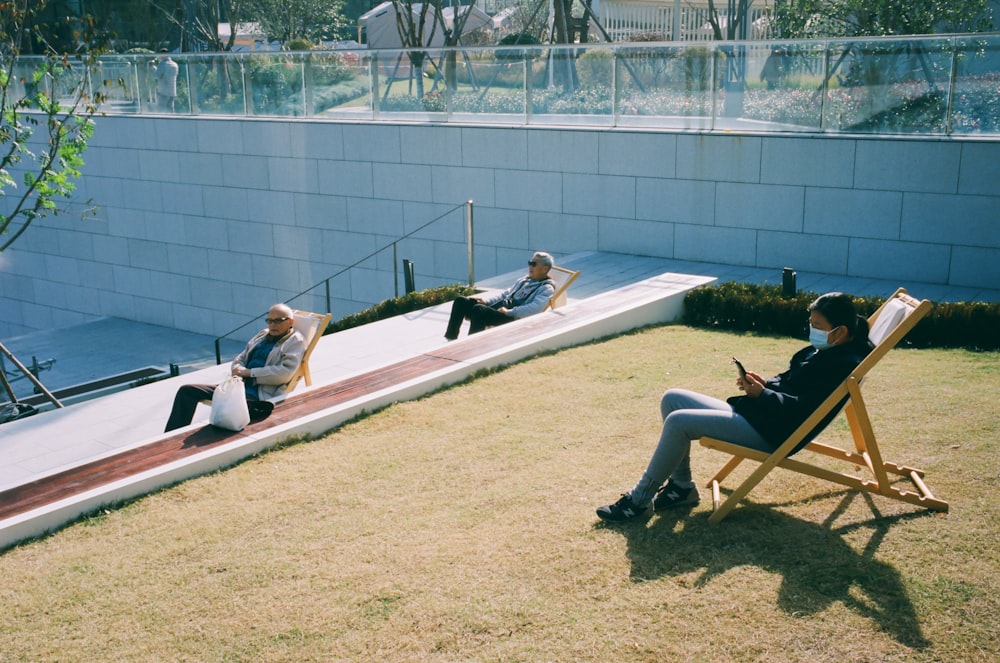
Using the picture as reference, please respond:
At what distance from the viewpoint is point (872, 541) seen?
482 cm

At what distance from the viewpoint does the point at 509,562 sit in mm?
4762

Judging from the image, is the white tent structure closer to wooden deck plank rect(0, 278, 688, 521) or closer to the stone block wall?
the stone block wall

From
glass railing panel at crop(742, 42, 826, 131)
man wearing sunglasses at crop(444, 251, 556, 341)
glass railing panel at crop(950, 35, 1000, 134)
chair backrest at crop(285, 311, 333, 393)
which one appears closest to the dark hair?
chair backrest at crop(285, 311, 333, 393)

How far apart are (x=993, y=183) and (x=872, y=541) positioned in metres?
8.04

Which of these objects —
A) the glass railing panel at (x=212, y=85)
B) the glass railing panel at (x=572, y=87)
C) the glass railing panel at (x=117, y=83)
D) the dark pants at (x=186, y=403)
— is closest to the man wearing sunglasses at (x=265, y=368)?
the dark pants at (x=186, y=403)

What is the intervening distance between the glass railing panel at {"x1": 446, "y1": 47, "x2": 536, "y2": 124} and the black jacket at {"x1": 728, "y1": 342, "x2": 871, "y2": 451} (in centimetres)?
1061

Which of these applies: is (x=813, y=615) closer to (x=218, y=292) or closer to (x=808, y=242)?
(x=808, y=242)

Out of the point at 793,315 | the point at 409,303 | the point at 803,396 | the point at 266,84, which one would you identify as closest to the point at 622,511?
the point at 803,396

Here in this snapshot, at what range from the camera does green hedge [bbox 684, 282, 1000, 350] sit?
8.93 meters

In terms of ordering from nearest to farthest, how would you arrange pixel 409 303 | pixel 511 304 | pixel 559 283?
pixel 511 304 < pixel 559 283 < pixel 409 303

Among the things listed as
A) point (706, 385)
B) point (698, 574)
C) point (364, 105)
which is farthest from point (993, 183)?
point (364, 105)

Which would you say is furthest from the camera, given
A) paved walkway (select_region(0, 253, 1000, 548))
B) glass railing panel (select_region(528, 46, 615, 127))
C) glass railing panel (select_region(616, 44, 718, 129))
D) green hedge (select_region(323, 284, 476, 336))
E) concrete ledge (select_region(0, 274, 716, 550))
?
glass railing panel (select_region(528, 46, 615, 127))

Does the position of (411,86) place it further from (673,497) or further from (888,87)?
(673,497)

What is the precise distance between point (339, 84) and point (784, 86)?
8.06 m
